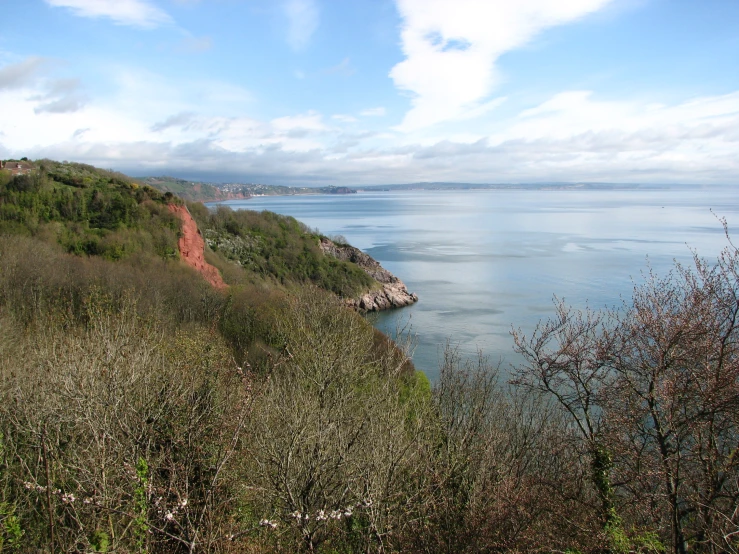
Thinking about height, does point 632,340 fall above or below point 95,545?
above

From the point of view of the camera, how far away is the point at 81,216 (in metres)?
32.5

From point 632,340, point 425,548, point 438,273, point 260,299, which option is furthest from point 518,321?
point 425,548

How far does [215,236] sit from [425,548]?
45.9 meters

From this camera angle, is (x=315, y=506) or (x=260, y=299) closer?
(x=315, y=506)

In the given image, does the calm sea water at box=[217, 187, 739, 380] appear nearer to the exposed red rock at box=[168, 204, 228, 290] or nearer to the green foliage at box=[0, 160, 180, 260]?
the exposed red rock at box=[168, 204, 228, 290]

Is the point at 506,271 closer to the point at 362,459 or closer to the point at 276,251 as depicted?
the point at 276,251

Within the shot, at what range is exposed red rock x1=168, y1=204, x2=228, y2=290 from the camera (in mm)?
33312

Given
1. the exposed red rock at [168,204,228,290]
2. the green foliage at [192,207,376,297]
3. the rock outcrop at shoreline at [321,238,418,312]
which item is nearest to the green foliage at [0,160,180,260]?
the exposed red rock at [168,204,228,290]

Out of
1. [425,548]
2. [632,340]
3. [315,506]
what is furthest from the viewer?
[632,340]

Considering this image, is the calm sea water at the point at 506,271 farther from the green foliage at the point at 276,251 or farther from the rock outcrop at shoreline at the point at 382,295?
the green foliage at the point at 276,251

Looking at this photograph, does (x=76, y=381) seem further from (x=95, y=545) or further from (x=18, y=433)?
(x=95, y=545)

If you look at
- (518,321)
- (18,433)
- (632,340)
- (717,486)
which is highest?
(632,340)

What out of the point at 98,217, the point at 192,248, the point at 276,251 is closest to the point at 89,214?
the point at 98,217

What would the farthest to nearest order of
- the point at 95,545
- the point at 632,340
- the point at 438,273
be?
the point at 438,273 < the point at 632,340 < the point at 95,545
